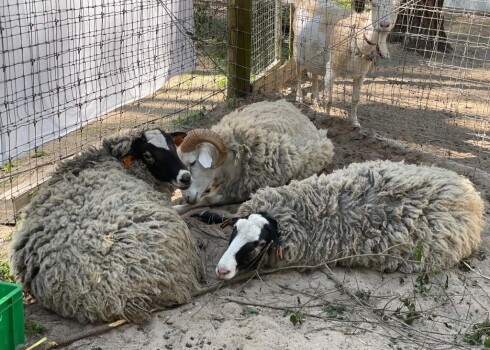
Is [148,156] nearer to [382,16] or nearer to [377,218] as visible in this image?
[377,218]

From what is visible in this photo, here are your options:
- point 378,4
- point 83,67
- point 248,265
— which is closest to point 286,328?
point 248,265

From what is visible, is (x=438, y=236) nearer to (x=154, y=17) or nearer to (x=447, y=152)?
(x=447, y=152)

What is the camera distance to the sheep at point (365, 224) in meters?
4.53

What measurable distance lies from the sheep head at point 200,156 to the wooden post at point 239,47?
2768 mm

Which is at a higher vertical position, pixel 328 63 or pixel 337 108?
pixel 328 63

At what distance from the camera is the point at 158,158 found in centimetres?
483

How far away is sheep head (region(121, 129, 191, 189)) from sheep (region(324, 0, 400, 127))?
3.24 meters

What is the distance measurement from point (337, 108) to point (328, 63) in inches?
36.0

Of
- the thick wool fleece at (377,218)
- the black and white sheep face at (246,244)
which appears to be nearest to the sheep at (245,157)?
the thick wool fleece at (377,218)

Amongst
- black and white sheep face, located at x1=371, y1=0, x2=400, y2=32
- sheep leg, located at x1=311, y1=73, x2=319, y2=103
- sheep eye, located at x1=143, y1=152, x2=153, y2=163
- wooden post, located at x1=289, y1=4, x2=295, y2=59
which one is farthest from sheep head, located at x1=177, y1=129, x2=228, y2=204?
wooden post, located at x1=289, y1=4, x2=295, y2=59

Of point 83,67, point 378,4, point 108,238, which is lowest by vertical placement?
point 108,238

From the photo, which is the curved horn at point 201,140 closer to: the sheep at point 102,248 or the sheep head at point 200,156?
the sheep head at point 200,156

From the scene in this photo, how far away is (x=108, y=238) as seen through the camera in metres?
3.89

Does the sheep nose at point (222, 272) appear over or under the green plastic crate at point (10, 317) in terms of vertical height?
under
